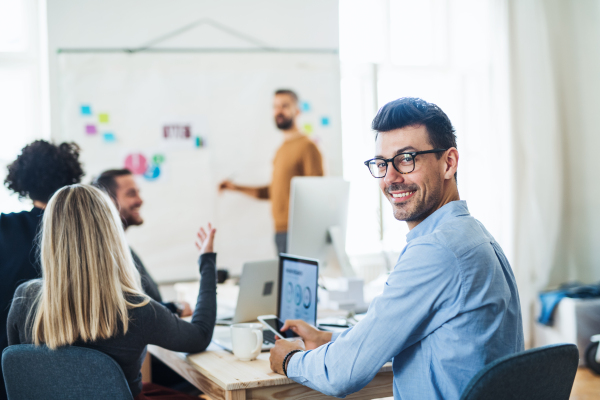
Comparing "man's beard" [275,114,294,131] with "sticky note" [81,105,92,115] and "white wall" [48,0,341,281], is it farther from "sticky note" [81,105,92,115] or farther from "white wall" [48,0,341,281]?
"sticky note" [81,105,92,115]

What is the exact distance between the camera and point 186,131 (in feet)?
12.8

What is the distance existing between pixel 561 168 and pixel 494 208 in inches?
24.3

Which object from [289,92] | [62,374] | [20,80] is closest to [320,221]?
[62,374]

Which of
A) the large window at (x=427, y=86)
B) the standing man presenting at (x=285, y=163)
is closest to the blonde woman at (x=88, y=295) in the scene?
the standing man presenting at (x=285, y=163)

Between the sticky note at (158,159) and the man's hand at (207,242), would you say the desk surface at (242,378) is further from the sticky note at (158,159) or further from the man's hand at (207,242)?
the sticky note at (158,159)

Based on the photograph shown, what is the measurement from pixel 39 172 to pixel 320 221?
1170mm

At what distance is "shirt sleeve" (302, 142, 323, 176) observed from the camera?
4.18 m

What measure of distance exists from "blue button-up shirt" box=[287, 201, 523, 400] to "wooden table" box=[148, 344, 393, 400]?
29 cm

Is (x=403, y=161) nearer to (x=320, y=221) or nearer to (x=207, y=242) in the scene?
(x=207, y=242)

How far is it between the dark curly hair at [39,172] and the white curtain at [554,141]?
3.46m

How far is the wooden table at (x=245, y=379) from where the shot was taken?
1.50m

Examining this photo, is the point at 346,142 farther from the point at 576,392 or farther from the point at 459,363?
the point at 459,363

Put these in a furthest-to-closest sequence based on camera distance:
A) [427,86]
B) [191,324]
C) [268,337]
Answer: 1. [427,86]
2. [268,337]
3. [191,324]

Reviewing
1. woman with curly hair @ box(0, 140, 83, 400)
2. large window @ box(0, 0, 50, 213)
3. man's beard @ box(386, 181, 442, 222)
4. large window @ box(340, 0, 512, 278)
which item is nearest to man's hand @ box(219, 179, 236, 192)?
large window @ box(340, 0, 512, 278)
